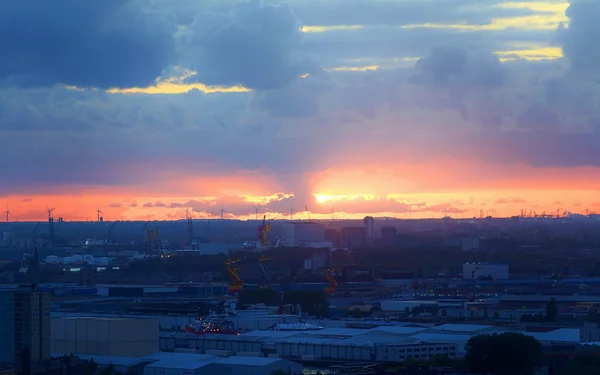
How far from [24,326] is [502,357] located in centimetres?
893

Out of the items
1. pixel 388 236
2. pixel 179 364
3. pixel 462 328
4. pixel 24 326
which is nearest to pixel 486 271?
pixel 462 328

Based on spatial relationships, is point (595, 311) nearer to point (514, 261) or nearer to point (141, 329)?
point (141, 329)

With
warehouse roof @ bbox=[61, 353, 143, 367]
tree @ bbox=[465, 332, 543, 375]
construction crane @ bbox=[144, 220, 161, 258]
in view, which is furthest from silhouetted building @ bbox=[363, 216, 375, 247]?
tree @ bbox=[465, 332, 543, 375]

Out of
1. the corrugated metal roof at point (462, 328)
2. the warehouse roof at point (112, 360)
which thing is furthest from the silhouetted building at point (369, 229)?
the warehouse roof at point (112, 360)

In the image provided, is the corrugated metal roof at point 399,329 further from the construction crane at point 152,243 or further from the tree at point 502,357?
the construction crane at point 152,243

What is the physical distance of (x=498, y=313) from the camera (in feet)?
114

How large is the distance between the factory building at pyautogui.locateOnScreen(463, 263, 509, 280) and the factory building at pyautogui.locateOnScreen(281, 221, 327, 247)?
3084cm

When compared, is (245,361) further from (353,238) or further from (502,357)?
(353,238)

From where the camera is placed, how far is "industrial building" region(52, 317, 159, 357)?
2470cm

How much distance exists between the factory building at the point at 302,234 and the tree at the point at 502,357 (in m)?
62.8

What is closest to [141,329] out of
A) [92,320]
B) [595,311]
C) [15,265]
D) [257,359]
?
[92,320]

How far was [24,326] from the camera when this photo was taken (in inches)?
890

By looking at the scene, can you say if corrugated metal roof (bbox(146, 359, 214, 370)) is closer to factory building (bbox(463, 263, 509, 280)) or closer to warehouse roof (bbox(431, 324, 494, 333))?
warehouse roof (bbox(431, 324, 494, 333))

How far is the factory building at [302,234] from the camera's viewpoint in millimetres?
86431
